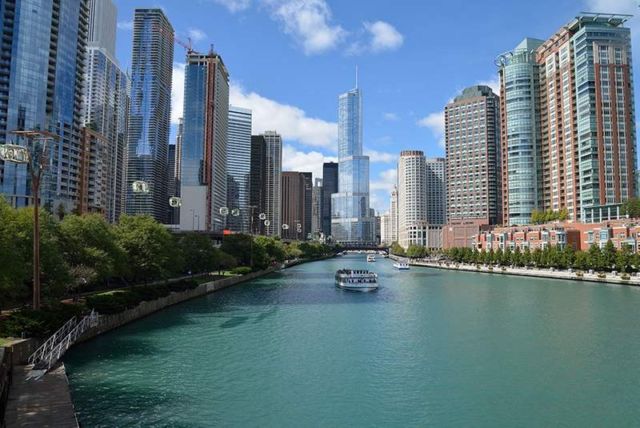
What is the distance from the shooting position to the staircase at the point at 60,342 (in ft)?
114

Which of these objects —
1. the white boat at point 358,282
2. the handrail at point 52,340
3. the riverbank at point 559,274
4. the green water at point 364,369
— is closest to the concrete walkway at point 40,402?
the green water at point 364,369

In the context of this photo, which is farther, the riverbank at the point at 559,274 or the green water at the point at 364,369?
the riverbank at the point at 559,274

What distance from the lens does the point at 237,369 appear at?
40.9 m

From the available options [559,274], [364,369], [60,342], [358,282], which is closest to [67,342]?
[60,342]

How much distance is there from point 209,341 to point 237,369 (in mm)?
11814

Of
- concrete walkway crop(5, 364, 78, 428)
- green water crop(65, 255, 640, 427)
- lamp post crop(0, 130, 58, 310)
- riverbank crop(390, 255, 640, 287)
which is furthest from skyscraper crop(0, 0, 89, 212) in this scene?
concrete walkway crop(5, 364, 78, 428)

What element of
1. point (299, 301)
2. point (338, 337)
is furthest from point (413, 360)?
point (299, 301)

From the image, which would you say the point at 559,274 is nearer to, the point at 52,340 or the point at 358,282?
the point at 358,282

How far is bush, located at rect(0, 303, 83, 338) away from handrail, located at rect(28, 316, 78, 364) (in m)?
0.54

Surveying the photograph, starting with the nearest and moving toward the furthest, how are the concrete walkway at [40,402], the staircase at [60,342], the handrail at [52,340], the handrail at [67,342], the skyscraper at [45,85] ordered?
the concrete walkway at [40,402] < the handrail at [67,342] < the staircase at [60,342] < the handrail at [52,340] < the skyscraper at [45,85]

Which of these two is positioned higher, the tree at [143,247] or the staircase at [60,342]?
the tree at [143,247]

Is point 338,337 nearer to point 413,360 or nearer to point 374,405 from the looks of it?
point 413,360

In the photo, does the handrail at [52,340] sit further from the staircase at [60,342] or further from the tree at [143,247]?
the tree at [143,247]

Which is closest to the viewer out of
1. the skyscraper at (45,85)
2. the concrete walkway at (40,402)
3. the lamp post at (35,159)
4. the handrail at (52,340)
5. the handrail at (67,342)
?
the concrete walkway at (40,402)
